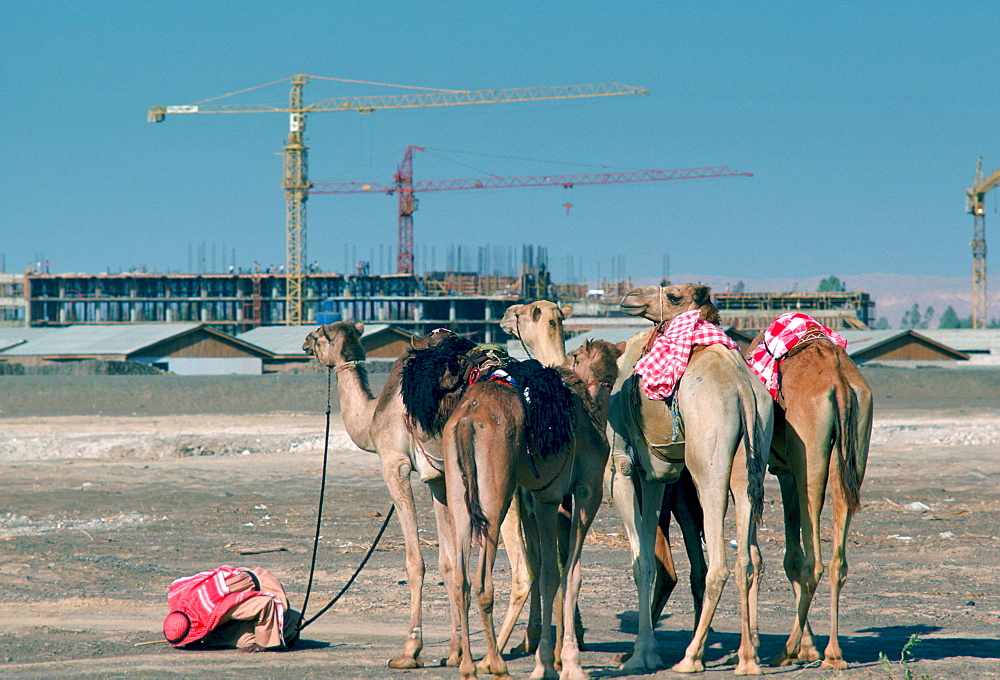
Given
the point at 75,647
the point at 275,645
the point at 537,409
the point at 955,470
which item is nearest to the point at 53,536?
the point at 75,647

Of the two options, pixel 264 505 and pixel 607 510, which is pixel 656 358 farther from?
pixel 264 505

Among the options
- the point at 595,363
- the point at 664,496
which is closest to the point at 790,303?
the point at 664,496

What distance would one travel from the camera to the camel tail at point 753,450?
832 cm

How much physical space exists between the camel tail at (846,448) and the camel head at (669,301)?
1263 millimetres

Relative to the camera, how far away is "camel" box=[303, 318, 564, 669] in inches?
352

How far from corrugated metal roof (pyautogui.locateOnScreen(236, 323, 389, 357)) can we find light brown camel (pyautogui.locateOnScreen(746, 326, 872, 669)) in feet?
217

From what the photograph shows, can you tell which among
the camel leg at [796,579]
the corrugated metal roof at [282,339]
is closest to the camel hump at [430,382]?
the camel leg at [796,579]

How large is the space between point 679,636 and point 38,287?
481 feet

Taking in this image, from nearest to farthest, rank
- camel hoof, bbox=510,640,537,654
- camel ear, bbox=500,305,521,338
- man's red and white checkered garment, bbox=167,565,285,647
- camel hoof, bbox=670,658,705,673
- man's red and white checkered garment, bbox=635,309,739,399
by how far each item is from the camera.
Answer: camel hoof, bbox=670,658,705,673 < man's red and white checkered garment, bbox=635,309,739,399 < camel hoof, bbox=510,640,537,654 < man's red and white checkered garment, bbox=167,565,285,647 < camel ear, bbox=500,305,521,338

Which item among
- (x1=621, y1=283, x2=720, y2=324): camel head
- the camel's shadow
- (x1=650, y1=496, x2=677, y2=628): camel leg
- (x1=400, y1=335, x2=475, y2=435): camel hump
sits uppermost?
(x1=621, y1=283, x2=720, y2=324): camel head

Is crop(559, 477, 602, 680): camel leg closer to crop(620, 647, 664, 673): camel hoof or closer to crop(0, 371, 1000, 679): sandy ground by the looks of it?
crop(0, 371, 1000, 679): sandy ground

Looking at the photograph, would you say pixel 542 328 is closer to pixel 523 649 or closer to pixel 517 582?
pixel 517 582

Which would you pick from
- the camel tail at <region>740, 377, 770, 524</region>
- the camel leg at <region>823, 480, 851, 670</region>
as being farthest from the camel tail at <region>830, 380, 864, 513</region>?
the camel tail at <region>740, 377, 770, 524</region>

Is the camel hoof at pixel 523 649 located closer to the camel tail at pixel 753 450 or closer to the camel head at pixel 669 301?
the camel tail at pixel 753 450
